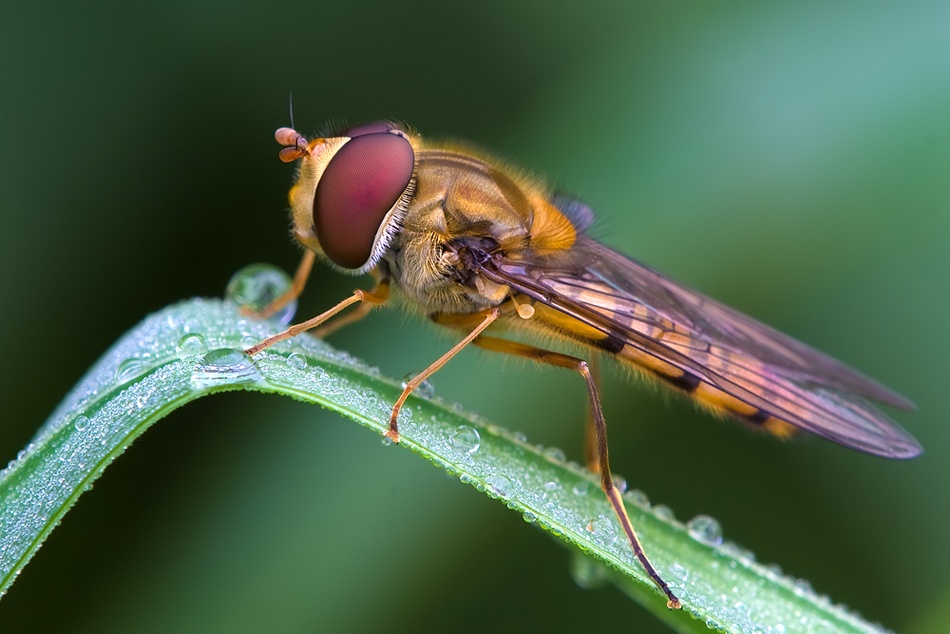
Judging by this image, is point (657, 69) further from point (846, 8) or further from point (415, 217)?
point (415, 217)

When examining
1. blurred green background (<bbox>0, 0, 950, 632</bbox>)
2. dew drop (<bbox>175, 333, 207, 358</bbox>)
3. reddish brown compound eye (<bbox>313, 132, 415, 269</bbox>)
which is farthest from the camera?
blurred green background (<bbox>0, 0, 950, 632</bbox>)

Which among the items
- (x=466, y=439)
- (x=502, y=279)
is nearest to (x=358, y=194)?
(x=502, y=279)

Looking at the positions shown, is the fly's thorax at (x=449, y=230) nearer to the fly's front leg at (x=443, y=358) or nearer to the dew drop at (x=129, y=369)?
the fly's front leg at (x=443, y=358)

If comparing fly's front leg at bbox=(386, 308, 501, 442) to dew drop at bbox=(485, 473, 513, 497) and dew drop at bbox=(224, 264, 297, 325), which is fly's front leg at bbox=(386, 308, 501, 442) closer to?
dew drop at bbox=(485, 473, 513, 497)

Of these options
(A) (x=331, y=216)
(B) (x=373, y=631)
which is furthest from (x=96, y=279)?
(B) (x=373, y=631)

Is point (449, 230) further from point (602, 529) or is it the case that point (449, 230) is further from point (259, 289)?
point (602, 529)

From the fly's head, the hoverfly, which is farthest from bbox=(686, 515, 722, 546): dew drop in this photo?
the fly's head

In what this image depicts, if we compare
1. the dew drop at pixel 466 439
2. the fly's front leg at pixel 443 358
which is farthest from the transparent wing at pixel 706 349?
the dew drop at pixel 466 439
